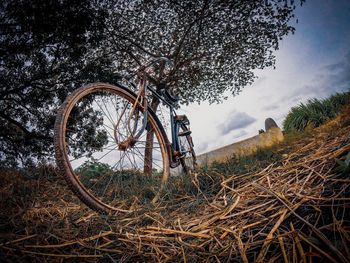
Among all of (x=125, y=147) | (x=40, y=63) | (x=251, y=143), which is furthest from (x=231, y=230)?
(x=251, y=143)

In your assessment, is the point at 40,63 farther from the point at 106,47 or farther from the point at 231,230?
the point at 231,230

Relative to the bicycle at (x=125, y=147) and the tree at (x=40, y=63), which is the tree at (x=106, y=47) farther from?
the bicycle at (x=125, y=147)

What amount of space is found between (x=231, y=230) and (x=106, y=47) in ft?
22.1

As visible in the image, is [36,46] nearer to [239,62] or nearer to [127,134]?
[127,134]

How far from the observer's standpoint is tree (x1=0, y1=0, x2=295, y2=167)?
16.6 ft

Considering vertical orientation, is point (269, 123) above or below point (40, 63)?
below

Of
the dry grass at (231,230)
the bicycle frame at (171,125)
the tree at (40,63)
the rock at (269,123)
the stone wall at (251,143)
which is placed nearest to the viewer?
the dry grass at (231,230)

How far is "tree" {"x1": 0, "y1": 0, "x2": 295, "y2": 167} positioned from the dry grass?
3919mm

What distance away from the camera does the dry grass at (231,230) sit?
83 centimetres

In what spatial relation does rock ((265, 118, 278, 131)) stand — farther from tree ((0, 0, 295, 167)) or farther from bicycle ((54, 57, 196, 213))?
bicycle ((54, 57, 196, 213))

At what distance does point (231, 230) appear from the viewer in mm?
1039

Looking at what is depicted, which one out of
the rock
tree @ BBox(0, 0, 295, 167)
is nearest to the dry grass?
tree @ BBox(0, 0, 295, 167)

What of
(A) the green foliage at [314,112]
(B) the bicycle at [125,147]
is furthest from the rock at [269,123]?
(B) the bicycle at [125,147]

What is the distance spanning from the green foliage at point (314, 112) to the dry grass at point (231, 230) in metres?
8.91
